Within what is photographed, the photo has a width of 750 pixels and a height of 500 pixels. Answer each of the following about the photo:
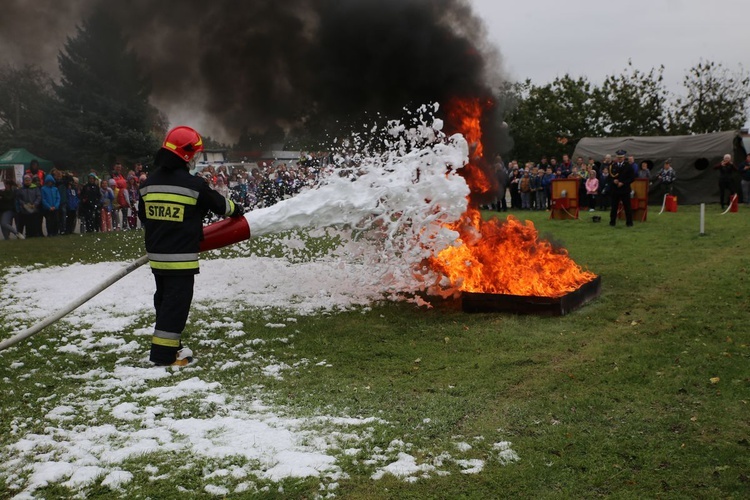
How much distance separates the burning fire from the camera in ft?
25.3

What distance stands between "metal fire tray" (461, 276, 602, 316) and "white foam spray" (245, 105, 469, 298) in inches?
32.9

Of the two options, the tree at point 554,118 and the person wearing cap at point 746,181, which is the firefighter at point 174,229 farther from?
the tree at point 554,118

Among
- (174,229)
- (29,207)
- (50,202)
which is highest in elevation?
(50,202)

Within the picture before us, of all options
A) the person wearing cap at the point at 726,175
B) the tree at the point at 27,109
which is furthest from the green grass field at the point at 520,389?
the person wearing cap at the point at 726,175

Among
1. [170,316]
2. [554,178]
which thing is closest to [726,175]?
[554,178]

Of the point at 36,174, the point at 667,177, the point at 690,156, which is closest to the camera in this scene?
the point at 36,174

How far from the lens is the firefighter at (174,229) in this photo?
5832mm

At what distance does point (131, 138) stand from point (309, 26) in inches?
142

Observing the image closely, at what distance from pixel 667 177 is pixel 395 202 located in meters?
18.9

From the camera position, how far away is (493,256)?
802 centimetres

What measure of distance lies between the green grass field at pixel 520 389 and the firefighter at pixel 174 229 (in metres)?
0.50

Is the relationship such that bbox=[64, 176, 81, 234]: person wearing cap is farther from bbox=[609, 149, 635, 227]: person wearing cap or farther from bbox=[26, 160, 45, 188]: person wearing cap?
bbox=[609, 149, 635, 227]: person wearing cap

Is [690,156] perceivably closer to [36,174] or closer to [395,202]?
[395,202]

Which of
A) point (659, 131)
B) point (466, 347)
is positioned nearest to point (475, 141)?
point (466, 347)
